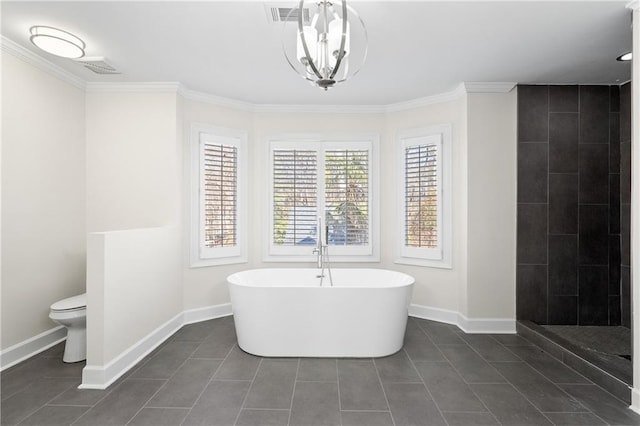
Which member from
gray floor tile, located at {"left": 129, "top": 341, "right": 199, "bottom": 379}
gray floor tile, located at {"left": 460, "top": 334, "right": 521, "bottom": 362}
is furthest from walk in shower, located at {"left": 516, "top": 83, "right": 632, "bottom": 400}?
gray floor tile, located at {"left": 129, "top": 341, "right": 199, "bottom": 379}

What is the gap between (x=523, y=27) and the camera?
2539 millimetres

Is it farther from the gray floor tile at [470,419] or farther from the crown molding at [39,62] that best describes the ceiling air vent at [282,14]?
the gray floor tile at [470,419]

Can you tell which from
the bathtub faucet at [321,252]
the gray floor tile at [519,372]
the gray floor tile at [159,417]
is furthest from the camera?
the bathtub faucet at [321,252]

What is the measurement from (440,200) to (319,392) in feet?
8.28

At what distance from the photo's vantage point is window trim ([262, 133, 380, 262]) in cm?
432

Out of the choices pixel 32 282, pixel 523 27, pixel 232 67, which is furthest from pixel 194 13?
pixel 32 282

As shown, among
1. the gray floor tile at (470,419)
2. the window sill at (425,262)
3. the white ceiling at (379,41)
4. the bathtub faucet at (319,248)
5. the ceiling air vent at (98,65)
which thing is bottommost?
the gray floor tile at (470,419)

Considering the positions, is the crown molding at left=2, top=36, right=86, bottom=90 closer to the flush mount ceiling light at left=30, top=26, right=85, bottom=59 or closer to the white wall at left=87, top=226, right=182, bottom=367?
the flush mount ceiling light at left=30, top=26, right=85, bottom=59

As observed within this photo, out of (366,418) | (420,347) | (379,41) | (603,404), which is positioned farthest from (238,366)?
(379,41)

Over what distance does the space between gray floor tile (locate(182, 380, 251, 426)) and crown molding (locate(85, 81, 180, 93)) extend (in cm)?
288

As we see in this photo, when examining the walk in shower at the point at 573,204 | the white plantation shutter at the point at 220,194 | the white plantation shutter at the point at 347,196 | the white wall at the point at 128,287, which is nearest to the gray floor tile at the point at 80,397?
the white wall at the point at 128,287

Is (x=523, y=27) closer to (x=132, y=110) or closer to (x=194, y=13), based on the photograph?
(x=194, y=13)

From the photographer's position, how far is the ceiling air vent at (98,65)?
3.05m

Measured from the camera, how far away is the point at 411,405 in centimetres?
226
